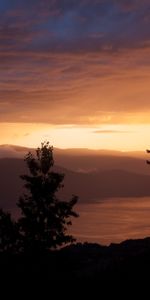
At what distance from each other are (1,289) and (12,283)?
3.98ft

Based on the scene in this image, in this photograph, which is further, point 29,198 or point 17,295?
point 29,198

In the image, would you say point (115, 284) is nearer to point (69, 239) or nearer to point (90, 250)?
point (69, 239)

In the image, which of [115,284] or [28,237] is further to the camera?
[28,237]

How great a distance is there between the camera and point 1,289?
97.1 feet

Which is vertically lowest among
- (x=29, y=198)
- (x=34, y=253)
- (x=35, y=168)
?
(x=34, y=253)

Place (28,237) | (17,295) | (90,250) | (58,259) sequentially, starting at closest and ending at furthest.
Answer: (17,295) < (28,237) < (58,259) < (90,250)

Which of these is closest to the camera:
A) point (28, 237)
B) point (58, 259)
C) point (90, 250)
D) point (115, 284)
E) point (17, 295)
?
point (17, 295)

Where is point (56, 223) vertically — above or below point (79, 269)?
above

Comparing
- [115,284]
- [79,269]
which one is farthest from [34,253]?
[79,269]

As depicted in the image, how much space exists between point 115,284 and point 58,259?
1292 cm

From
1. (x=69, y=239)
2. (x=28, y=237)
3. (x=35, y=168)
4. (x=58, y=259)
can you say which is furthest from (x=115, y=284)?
(x=58, y=259)

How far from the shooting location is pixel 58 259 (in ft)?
140

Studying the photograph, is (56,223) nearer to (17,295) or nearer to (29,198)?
(29,198)

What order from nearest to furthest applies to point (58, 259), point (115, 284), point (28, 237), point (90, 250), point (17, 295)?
point (17, 295) → point (115, 284) → point (28, 237) → point (58, 259) → point (90, 250)
